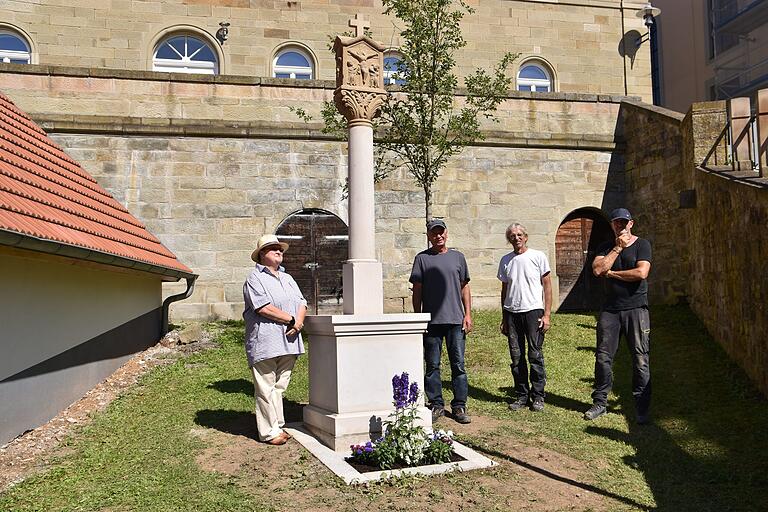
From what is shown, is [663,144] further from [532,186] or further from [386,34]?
[386,34]

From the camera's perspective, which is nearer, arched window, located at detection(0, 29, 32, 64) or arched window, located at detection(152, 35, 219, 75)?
arched window, located at detection(0, 29, 32, 64)

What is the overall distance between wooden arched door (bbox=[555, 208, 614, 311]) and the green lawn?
532 centimetres

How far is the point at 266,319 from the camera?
5.86 meters

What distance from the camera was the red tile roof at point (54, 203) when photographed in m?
5.58

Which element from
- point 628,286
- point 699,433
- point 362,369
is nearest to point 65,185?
point 362,369

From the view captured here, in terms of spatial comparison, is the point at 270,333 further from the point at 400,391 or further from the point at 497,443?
the point at 497,443

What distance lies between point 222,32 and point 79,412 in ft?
42.5

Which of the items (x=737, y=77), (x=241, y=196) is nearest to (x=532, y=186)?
(x=241, y=196)

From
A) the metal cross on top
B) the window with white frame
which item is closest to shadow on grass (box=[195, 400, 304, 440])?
the metal cross on top

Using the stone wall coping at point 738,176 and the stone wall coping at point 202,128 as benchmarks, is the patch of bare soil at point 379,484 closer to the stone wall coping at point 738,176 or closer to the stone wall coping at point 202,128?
the stone wall coping at point 738,176

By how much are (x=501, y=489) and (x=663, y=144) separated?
10.5m

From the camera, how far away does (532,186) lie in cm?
1430

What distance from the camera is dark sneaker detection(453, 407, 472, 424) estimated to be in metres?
6.39

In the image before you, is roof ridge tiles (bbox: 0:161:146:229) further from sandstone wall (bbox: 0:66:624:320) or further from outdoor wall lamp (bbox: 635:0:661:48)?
outdoor wall lamp (bbox: 635:0:661:48)
